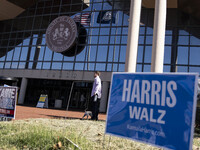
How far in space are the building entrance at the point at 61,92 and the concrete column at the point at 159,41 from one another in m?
12.4

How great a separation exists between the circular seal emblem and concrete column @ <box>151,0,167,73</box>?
474 inches

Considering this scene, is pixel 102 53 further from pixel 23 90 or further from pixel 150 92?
pixel 150 92

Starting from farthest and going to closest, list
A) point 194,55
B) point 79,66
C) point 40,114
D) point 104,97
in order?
point 79,66
point 104,97
point 194,55
point 40,114

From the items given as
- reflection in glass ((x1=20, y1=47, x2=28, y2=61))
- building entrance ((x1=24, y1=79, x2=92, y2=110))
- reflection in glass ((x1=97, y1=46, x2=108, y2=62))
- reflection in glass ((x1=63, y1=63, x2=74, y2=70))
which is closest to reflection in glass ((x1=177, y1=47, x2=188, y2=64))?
reflection in glass ((x1=97, y1=46, x2=108, y2=62))

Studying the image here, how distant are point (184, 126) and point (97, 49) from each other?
20.4 meters

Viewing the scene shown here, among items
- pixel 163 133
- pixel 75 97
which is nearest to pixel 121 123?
pixel 163 133

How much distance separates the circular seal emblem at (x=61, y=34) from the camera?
22.6 metres

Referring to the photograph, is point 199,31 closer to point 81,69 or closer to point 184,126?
point 81,69

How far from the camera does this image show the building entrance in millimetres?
23406

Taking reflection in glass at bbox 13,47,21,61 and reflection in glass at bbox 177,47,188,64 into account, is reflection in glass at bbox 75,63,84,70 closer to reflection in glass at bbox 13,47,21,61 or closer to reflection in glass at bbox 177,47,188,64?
reflection in glass at bbox 13,47,21,61

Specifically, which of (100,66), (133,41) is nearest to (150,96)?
(133,41)

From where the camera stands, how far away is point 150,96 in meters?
2.39

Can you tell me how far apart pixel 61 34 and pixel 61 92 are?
6921mm

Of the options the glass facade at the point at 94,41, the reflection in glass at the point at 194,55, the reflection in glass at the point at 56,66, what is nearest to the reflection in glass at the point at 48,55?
the glass facade at the point at 94,41
